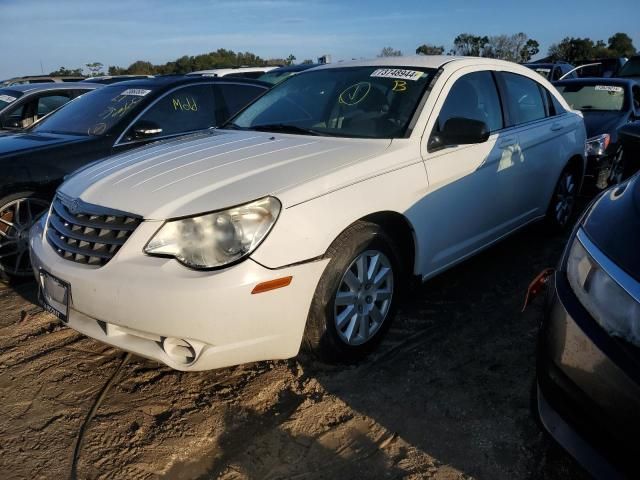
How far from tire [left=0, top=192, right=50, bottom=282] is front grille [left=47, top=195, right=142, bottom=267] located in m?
1.59

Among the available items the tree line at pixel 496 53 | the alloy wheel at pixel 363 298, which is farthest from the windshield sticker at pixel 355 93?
the tree line at pixel 496 53

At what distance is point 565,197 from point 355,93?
2.55m

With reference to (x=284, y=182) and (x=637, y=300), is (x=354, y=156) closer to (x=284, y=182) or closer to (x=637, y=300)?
(x=284, y=182)

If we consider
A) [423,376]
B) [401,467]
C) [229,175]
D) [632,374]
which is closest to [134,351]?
[229,175]

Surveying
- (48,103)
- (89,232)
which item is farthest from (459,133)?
(48,103)

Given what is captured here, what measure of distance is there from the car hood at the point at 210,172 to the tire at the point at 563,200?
2423 mm

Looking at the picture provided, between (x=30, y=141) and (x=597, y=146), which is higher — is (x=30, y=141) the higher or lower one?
the higher one

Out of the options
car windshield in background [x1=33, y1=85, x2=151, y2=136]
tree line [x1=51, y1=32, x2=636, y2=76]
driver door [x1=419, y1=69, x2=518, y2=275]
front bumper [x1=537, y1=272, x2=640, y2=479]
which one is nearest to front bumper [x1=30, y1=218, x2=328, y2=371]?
driver door [x1=419, y1=69, x2=518, y2=275]

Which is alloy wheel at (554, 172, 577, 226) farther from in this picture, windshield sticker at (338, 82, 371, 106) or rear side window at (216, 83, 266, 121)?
rear side window at (216, 83, 266, 121)

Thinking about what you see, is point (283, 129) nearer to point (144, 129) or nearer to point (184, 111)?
point (144, 129)

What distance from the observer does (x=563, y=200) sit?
16.9 feet

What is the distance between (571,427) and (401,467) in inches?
30.1

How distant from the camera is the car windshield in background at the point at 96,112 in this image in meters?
4.89

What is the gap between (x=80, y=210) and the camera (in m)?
2.79
